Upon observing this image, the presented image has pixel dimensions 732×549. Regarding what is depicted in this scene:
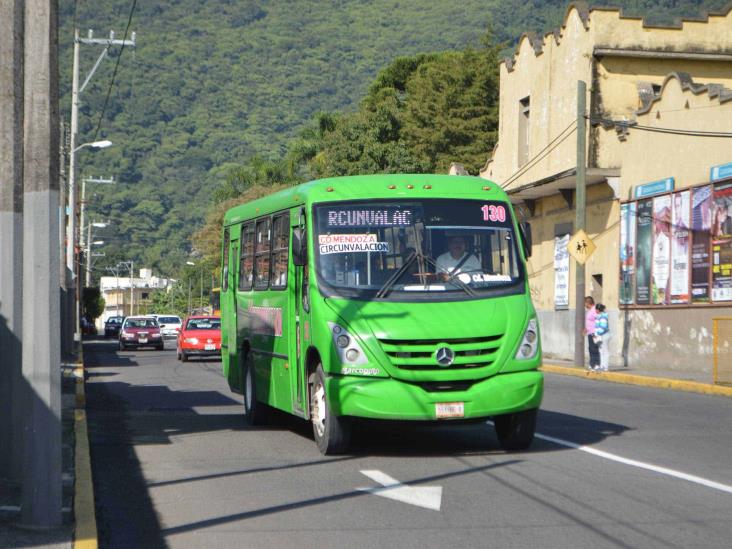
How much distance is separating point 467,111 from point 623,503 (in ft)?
190

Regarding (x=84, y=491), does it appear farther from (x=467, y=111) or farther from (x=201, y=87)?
(x=201, y=87)

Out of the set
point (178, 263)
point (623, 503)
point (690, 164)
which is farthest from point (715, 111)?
point (178, 263)

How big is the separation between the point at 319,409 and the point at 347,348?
102 centimetres

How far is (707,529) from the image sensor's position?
7.91m

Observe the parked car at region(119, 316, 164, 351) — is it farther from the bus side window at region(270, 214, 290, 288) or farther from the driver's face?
the driver's face

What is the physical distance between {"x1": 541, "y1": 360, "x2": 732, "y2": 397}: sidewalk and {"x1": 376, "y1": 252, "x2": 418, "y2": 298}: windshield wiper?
10992 mm

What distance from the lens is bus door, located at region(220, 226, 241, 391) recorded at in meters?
16.7

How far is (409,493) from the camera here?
9.50 m

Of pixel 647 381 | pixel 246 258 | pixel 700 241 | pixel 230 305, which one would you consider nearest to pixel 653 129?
pixel 700 241

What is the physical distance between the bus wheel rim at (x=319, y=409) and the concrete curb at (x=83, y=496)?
2247mm

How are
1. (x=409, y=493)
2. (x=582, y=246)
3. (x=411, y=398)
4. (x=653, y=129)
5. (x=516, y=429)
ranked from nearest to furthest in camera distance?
(x=409, y=493) < (x=411, y=398) < (x=516, y=429) < (x=582, y=246) < (x=653, y=129)

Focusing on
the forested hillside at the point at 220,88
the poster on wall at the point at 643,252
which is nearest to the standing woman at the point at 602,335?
the poster on wall at the point at 643,252

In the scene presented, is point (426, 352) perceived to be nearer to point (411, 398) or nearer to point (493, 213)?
point (411, 398)

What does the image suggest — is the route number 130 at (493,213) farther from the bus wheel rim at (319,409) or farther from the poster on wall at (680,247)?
the poster on wall at (680,247)
